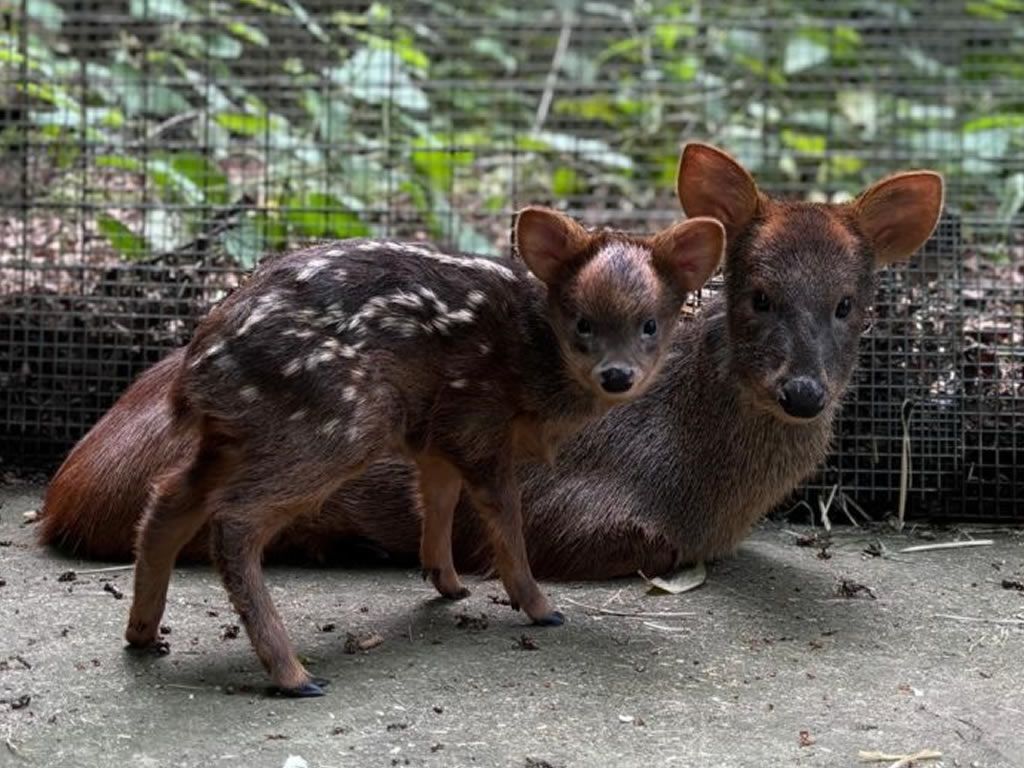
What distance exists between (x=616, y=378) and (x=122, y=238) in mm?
3216

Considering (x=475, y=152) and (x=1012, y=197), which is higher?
(x=475, y=152)

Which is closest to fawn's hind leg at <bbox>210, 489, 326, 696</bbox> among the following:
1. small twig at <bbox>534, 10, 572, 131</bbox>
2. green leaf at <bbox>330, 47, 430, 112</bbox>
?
green leaf at <bbox>330, 47, 430, 112</bbox>

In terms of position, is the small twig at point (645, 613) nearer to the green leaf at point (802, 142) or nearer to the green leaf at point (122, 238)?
the green leaf at point (122, 238)

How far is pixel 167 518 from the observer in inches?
168

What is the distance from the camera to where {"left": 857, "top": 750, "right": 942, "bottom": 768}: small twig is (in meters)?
3.70

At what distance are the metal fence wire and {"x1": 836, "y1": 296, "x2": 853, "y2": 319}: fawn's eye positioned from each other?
106 centimetres

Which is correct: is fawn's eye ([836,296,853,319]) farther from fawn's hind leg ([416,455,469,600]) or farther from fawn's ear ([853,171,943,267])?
fawn's hind leg ([416,455,469,600])

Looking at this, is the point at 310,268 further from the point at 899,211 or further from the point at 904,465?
the point at 904,465

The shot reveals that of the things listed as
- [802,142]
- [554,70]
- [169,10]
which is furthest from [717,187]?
[802,142]

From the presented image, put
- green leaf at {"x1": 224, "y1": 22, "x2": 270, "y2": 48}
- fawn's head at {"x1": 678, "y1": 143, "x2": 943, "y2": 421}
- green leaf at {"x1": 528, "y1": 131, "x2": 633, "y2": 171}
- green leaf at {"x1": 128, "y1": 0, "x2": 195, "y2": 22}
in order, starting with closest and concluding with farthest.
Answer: fawn's head at {"x1": 678, "y1": 143, "x2": 943, "y2": 421} < green leaf at {"x1": 224, "y1": 22, "x2": 270, "y2": 48} < green leaf at {"x1": 128, "y1": 0, "x2": 195, "y2": 22} < green leaf at {"x1": 528, "y1": 131, "x2": 633, "y2": 171}

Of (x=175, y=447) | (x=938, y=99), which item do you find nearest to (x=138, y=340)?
(x=175, y=447)

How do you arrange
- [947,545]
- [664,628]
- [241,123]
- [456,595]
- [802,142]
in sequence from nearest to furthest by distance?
[664,628] → [456,595] → [947,545] → [241,123] → [802,142]

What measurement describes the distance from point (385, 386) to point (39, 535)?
170 cm

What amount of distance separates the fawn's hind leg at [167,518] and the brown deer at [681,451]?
0.71m
